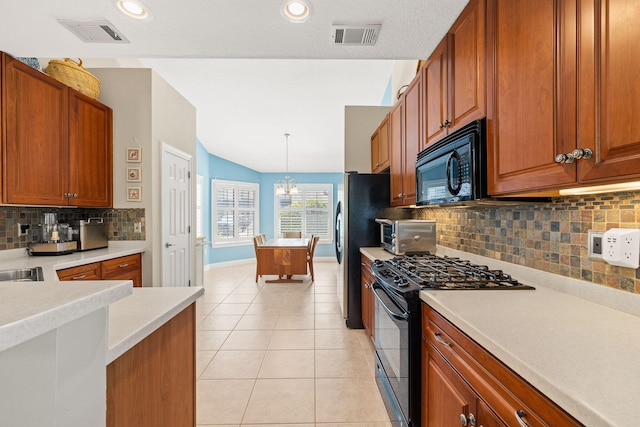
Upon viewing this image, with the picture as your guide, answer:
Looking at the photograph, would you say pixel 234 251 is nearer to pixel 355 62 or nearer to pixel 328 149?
pixel 328 149

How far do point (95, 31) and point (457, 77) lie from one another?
2.06 meters

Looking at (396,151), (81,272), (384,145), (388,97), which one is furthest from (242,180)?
(396,151)

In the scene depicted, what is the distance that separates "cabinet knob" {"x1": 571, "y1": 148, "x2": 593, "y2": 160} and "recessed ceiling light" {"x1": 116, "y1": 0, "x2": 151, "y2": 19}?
196 centimetres

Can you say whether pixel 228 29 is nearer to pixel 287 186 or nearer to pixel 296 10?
pixel 296 10

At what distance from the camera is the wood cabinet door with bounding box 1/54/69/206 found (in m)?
2.12

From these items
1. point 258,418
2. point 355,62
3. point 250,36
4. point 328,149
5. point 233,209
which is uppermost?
point 355,62

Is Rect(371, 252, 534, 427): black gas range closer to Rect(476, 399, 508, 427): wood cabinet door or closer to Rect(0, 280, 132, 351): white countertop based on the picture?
Rect(476, 399, 508, 427): wood cabinet door

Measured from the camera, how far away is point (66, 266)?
2199mm

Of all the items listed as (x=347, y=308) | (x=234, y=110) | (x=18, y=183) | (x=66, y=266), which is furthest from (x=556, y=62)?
(x=234, y=110)

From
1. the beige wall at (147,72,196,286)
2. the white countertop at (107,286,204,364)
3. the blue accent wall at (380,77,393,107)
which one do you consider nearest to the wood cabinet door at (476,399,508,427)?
the white countertop at (107,286,204,364)

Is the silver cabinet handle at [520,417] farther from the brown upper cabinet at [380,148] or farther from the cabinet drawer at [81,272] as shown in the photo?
the cabinet drawer at [81,272]

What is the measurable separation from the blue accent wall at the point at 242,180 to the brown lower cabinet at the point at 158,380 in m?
5.65

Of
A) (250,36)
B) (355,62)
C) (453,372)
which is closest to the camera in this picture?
(453,372)

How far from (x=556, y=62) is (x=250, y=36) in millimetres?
1535
